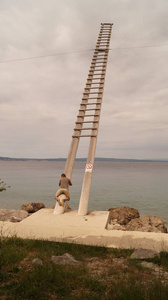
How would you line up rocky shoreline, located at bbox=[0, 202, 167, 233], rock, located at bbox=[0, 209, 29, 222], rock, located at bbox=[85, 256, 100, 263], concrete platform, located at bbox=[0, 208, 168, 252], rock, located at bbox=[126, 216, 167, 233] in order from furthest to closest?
rock, located at bbox=[0, 209, 29, 222], rock, located at bbox=[126, 216, 167, 233], rocky shoreline, located at bbox=[0, 202, 167, 233], concrete platform, located at bbox=[0, 208, 168, 252], rock, located at bbox=[85, 256, 100, 263]

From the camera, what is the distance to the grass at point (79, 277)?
385 centimetres

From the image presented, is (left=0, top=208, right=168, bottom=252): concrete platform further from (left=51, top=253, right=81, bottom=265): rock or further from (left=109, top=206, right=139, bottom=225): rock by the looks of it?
(left=109, top=206, right=139, bottom=225): rock

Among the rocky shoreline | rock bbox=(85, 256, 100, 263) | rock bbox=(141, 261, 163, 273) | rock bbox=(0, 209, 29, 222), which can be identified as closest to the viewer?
rock bbox=(141, 261, 163, 273)

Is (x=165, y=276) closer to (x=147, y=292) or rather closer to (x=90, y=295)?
(x=147, y=292)

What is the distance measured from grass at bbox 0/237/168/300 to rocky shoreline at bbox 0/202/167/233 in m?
4.65

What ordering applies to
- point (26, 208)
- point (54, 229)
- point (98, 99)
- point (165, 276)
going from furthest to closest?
point (26, 208) → point (98, 99) → point (54, 229) → point (165, 276)

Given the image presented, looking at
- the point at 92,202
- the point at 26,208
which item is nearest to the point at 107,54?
the point at 26,208

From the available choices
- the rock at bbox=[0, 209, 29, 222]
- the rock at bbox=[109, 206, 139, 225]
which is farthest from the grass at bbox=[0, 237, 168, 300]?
the rock at bbox=[109, 206, 139, 225]

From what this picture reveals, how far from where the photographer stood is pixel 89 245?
689cm

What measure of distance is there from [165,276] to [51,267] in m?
2.38

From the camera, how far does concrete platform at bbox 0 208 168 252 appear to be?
23.7 feet

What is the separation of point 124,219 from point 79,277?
895cm

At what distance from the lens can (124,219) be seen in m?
13.0

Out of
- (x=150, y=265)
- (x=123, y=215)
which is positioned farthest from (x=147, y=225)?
(x=150, y=265)
